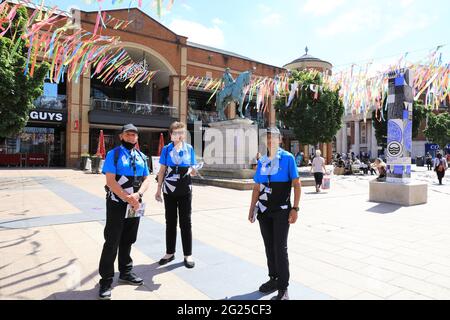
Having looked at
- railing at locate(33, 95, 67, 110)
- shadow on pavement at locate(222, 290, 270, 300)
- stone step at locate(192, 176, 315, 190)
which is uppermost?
railing at locate(33, 95, 67, 110)

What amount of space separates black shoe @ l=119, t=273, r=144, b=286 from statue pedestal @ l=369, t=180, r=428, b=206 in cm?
820

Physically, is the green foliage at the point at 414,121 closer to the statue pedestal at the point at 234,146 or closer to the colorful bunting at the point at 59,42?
the statue pedestal at the point at 234,146

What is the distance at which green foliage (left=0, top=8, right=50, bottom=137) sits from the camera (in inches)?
444

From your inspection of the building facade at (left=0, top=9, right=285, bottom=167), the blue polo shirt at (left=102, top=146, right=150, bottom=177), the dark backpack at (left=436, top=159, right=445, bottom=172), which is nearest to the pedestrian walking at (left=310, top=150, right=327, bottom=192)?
the dark backpack at (left=436, top=159, right=445, bottom=172)

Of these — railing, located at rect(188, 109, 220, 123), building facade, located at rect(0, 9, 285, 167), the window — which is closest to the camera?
building facade, located at rect(0, 9, 285, 167)

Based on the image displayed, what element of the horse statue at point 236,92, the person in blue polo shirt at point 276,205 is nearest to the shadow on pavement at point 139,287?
the person in blue polo shirt at point 276,205

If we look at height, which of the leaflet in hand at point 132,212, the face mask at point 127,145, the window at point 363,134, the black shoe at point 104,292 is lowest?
the black shoe at point 104,292

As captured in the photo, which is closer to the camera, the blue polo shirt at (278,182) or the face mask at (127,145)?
the blue polo shirt at (278,182)

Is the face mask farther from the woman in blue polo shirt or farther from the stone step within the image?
the stone step

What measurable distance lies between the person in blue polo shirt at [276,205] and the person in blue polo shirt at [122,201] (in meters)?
1.28

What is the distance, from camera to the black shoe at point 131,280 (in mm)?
3598

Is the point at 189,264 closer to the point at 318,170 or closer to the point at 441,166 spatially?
the point at 318,170

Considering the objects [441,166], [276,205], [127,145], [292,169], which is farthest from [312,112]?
[127,145]

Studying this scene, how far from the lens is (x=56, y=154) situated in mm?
27391
